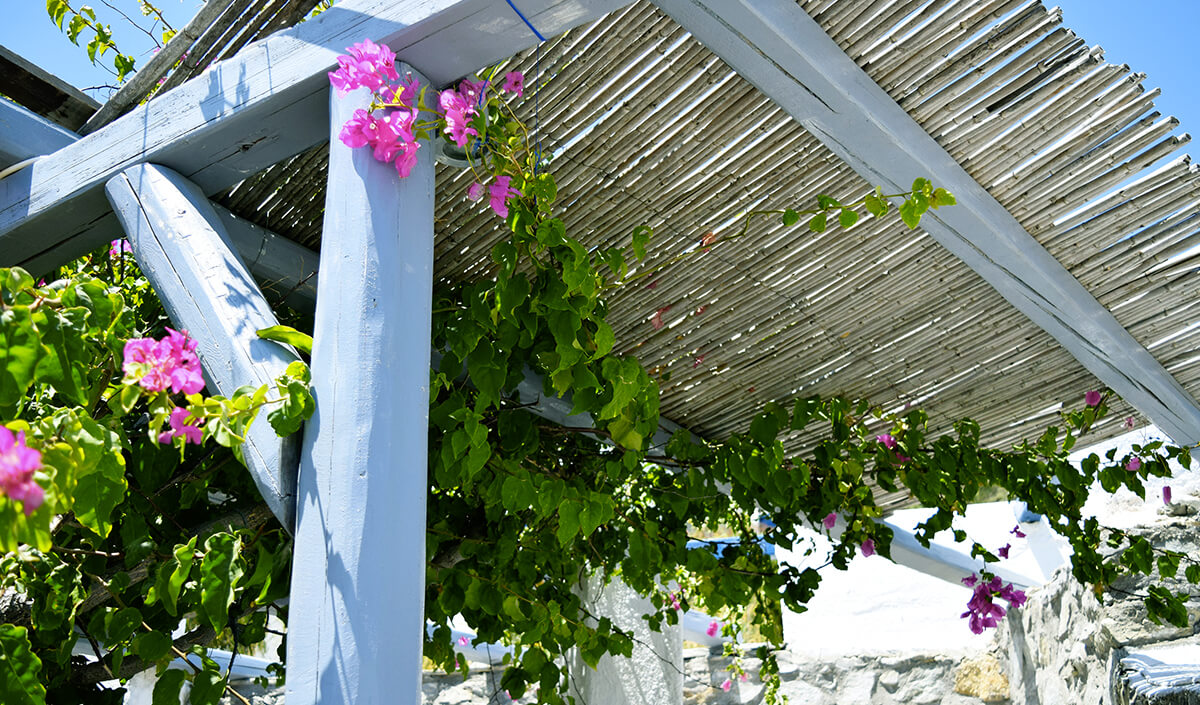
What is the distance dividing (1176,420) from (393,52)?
1.89 m

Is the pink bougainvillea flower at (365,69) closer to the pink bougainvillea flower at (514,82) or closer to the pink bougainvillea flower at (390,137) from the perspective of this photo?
the pink bougainvillea flower at (390,137)

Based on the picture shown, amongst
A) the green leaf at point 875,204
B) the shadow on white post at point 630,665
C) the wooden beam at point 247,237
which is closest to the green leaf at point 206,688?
the wooden beam at point 247,237

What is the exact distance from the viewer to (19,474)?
583 mm

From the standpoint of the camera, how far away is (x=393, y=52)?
3.93 ft

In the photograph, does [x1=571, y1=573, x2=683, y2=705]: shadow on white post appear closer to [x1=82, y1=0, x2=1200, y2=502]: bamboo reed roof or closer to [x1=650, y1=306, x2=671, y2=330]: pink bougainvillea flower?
[x1=82, y1=0, x2=1200, y2=502]: bamboo reed roof

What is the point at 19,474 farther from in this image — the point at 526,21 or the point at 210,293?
the point at 526,21

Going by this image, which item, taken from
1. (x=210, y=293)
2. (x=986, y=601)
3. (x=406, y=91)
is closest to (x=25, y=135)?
(x=210, y=293)

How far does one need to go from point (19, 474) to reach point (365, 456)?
0.42 m

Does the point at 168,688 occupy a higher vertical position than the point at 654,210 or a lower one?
lower

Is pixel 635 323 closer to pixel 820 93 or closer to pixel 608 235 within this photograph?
pixel 608 235

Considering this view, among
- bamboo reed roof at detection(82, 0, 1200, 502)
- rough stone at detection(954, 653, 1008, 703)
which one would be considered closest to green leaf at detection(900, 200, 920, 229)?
bamboo reed roof at detection(82, 0, 1200, 502)

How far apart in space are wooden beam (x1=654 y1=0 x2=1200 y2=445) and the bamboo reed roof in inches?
1.1

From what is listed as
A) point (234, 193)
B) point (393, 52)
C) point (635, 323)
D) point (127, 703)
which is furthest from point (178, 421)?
point (127, 703)

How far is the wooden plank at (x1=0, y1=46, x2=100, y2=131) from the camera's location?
159 centimetres
